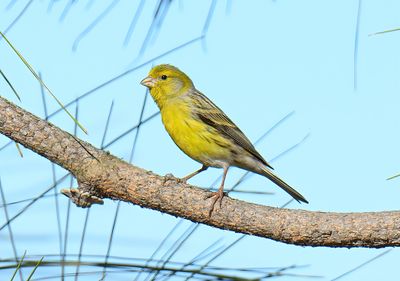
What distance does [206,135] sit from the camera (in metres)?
5.02

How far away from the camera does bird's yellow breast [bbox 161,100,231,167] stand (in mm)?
4883

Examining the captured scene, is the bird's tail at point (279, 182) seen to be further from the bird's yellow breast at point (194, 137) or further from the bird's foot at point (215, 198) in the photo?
the bird's foot at point (215, 198)

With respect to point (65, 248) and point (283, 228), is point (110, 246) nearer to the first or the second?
point (65, 248)

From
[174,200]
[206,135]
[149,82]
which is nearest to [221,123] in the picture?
[206,135]

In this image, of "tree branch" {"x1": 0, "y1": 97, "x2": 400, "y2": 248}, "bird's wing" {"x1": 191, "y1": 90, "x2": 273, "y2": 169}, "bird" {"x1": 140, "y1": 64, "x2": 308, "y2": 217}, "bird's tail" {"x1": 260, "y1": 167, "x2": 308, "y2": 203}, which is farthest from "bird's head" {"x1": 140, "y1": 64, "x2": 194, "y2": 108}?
"tree branch" {"x1": 0, "y1": 97, "x2": 400, "y2": 248}

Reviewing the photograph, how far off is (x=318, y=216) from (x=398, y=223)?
31 centimetres

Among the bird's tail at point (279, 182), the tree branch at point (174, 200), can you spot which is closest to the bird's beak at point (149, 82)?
the bird's tail at point (279, 182)

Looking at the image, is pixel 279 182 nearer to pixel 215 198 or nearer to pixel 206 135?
pixel 206 135

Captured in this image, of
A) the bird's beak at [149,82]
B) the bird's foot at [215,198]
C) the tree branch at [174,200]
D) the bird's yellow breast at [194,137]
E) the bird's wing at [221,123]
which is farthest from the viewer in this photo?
the bird's beak at [149,82]

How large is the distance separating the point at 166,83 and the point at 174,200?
2511 millimetres

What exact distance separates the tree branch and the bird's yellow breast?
5.14 ft

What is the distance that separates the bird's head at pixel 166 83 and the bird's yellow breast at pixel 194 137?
272mm

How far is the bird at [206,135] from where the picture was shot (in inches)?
193

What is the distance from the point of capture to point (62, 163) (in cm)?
307
